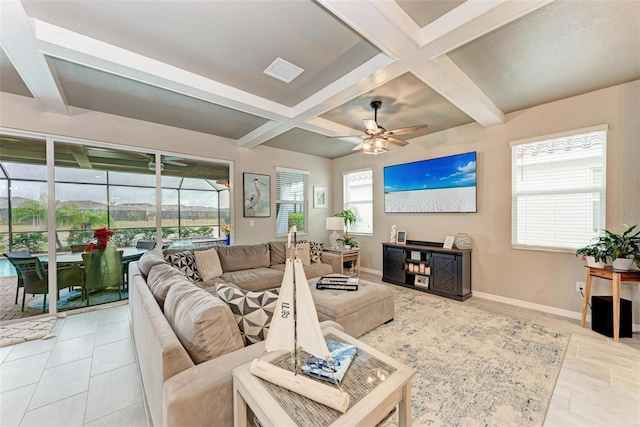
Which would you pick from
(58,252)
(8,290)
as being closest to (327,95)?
(58,252)

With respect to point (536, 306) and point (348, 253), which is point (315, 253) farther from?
point (536, 306)

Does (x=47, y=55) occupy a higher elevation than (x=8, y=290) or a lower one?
higher

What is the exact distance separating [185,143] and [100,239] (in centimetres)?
189

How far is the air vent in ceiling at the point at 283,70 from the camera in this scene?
2424 millimetres

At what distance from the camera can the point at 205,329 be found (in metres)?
1.25

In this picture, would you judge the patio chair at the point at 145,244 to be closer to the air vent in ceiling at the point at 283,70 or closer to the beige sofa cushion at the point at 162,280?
the beige sofa cushion at the point at 162,280

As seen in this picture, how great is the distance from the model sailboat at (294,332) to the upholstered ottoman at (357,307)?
1.38 metres

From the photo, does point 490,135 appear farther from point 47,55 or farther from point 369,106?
point 47,55

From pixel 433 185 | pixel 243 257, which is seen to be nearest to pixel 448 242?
pixel 433 185

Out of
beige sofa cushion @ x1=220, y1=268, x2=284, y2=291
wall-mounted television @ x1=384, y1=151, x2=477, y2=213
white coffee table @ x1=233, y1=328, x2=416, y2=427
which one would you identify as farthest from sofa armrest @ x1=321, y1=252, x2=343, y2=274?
white coffee table @ x1=233, y1=328, x2=416, y2=427

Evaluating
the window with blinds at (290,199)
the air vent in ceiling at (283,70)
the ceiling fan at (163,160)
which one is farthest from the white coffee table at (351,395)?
the window with blinds at (290,199)

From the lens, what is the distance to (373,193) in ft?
18.0

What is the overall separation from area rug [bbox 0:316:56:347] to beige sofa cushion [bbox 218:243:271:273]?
192 cm

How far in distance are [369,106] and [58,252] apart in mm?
4551
